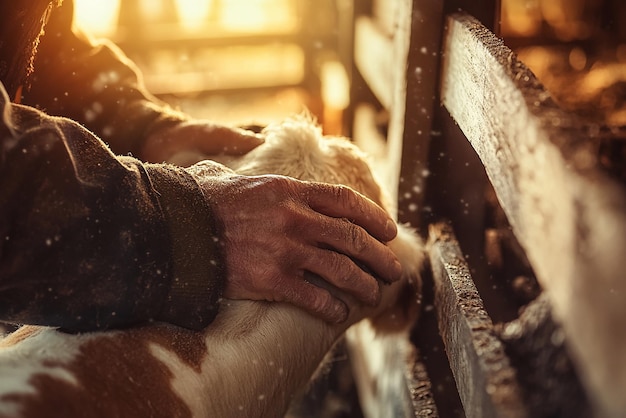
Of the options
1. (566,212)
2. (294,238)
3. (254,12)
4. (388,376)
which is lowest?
(388,376)

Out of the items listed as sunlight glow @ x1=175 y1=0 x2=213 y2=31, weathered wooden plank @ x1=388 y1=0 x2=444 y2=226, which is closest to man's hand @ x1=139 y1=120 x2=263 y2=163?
weathered wooden plank @ x1=388 y1=0 x2=444 y2=226

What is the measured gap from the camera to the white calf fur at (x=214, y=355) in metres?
0.94

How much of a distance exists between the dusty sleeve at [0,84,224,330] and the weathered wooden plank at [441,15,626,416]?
19.1 inches

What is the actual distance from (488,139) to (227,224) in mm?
444

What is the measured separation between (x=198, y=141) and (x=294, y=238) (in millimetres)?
514

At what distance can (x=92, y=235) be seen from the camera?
1001mm

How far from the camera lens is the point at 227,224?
1.17m

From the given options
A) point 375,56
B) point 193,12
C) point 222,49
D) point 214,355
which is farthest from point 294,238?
point 193,12

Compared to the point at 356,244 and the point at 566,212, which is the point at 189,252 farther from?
the point at 566,212

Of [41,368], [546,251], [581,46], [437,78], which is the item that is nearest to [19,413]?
[41,368]

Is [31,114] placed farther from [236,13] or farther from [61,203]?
[236,13]

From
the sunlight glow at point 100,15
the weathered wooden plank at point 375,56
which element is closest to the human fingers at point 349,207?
the weathered wooden plank at point 375,56

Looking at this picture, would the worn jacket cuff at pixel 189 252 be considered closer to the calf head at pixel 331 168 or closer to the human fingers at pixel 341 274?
the human fingers at pixel 341 274

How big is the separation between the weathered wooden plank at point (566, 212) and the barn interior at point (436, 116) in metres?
0.01
